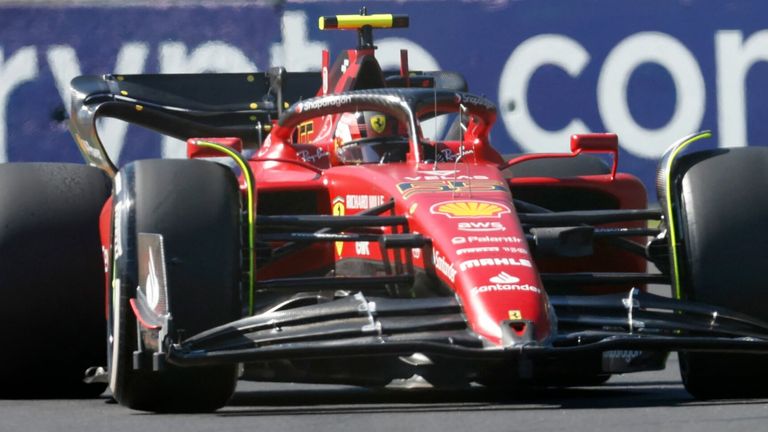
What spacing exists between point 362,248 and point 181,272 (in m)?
1.19

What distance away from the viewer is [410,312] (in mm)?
6012

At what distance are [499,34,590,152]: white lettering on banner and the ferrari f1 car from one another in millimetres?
6519

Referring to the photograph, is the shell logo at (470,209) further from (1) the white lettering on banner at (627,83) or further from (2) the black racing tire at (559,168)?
(1) the white lettering on banner at (627,83)

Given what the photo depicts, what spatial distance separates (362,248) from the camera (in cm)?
719

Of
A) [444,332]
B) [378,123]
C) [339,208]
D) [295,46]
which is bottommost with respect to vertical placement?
[444,332]

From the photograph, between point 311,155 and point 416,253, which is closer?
point 416,253

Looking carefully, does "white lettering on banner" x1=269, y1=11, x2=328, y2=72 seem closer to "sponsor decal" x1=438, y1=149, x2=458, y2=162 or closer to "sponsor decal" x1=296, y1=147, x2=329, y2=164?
"sponsor decal" x1=296, y1=147, x2=329, y2=164

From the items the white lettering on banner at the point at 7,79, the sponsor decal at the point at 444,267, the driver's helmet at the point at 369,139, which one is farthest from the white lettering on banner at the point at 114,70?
the sponsor decal at the point at 444,267

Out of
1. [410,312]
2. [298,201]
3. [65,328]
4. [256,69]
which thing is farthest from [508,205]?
[256,69]

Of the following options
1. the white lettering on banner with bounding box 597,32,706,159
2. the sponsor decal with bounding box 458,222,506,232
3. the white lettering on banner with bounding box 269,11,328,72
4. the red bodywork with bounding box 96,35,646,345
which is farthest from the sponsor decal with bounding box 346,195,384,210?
the white lettering on banner with bounding box 597,32,706,159

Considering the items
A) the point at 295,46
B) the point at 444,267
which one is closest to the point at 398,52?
the point at 295,46

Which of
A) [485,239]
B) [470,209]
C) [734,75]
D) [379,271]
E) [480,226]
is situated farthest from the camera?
[734,75]

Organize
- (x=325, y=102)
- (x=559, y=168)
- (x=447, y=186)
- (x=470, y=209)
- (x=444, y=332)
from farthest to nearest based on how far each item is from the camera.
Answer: (x=559, y=168) < (x=325, y=102) < (x=447, y=186) < (x=470, y=209) < (x=444, y=332)

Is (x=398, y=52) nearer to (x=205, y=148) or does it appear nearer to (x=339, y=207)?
(x=339, y=207)
